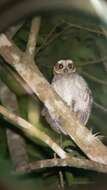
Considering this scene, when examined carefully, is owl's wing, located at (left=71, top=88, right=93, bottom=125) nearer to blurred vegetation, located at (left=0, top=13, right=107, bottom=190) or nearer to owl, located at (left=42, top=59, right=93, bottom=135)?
→ owl, located at (left=42, top=59, right=93, bottom=135)

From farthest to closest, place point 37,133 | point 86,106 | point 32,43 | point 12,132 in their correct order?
point 86,106 < point 12,132 < point 32,43 < point 37,133

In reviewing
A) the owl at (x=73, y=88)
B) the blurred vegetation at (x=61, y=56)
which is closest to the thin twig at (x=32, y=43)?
the blurred vegetation at (x=61, y=56)

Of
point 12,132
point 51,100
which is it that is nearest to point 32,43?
point 51,100

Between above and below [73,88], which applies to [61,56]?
below

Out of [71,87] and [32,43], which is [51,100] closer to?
[32,43]

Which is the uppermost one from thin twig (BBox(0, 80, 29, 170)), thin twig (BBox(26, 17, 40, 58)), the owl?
the owl

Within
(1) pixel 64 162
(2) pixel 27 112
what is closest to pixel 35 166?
(1) pixel 64 162

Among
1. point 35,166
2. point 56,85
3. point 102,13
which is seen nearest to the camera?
point 102,13

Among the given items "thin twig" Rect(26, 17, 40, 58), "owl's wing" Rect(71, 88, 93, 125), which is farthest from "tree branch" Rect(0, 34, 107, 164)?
"owl's wing" Rect(71, 88, 93, 125)

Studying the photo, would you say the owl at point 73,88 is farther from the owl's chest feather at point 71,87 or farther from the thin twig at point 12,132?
the thin twig at point 12,132

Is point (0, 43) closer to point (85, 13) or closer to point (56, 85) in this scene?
point (85, 13)

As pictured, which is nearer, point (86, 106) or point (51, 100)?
point (51, 100)
